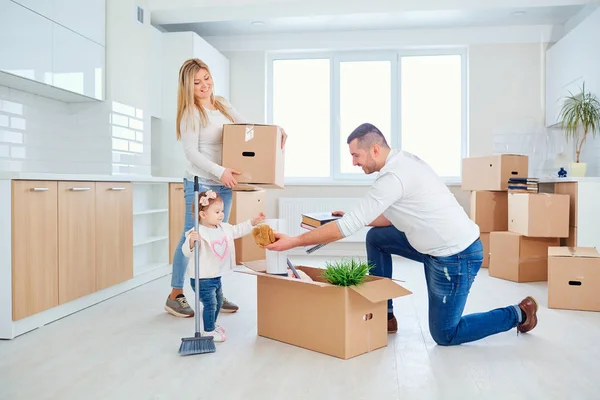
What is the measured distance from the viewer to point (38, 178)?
2.69 meters

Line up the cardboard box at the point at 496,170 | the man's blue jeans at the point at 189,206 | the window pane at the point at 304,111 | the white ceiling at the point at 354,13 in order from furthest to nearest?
the window pane at the point at 304,111 → the white ceiling at the point at 354,13 → the cardboard box at the point at 496,170 → the man's blue jeans at the point at 189,206

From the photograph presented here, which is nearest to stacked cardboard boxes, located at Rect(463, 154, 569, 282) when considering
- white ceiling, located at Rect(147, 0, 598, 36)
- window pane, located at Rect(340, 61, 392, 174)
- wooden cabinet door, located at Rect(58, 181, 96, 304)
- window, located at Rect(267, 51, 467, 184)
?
window, located at Rect(267, 51, 467, 184)

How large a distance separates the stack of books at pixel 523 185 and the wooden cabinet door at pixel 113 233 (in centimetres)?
290

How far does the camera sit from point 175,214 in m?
4.46

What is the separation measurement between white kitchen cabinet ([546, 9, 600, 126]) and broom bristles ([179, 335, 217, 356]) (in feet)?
11.5

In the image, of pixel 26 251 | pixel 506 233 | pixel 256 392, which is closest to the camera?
pixel 256 392

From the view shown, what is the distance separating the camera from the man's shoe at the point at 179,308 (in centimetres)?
296

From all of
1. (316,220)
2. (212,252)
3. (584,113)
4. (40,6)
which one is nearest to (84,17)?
(40,6)

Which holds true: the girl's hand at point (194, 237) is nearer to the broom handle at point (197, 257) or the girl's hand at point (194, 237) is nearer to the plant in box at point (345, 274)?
the broom handle at point (197, 257)

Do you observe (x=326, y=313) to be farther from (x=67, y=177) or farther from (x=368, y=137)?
(x=67, y=177)

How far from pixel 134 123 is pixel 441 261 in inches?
118

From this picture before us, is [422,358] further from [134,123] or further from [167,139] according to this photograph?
[167,139]

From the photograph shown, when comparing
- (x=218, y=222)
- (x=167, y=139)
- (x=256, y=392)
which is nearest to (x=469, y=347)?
(x=256, y=392)

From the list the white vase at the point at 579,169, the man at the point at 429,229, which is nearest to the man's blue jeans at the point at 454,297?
the man at the point at 429,229
